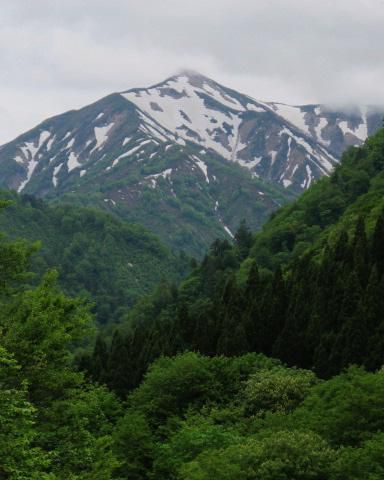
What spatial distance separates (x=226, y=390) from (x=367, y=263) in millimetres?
15887

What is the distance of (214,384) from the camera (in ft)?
135

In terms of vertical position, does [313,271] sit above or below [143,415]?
above

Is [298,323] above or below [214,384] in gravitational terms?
above

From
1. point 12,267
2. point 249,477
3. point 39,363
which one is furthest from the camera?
point 12,267

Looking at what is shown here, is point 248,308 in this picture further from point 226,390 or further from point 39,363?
point 39,363

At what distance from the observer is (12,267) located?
35.9 meters

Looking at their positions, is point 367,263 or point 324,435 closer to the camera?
point 324,435

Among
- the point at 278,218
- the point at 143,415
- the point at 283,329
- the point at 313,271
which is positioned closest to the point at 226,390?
the point at 143,415

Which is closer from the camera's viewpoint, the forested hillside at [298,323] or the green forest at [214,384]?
the green forest at [214,384]

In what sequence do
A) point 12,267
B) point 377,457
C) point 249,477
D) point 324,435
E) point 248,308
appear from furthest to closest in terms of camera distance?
point 248,308
point 12,267
point 324,435
point 249,477
point 377,457

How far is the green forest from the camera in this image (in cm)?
2598

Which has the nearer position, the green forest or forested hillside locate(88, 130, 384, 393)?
the green forest

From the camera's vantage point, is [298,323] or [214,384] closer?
[214,384]

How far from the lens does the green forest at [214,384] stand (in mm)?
25984
